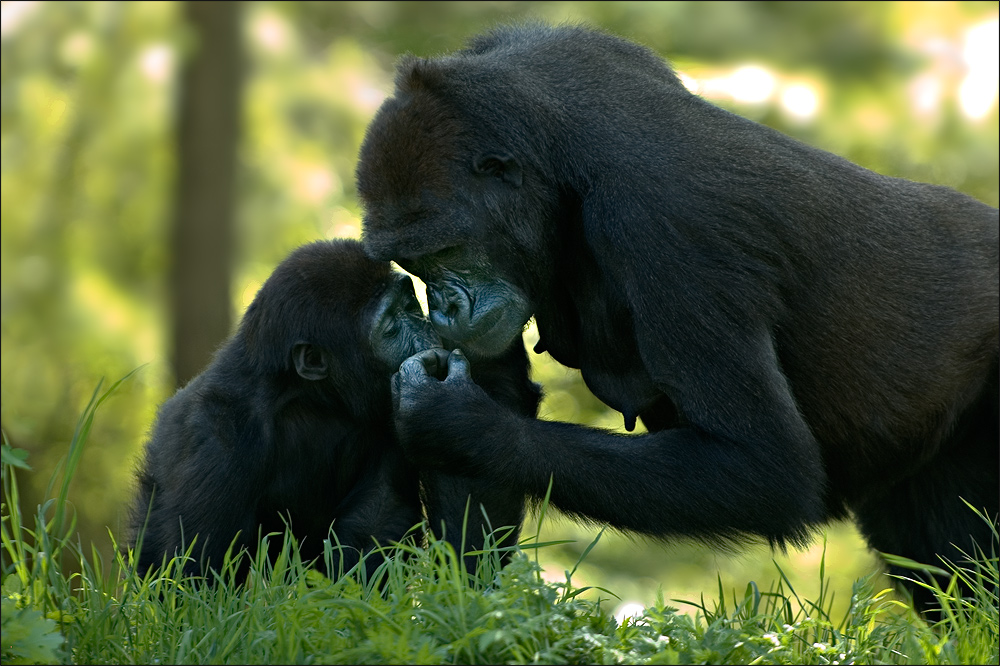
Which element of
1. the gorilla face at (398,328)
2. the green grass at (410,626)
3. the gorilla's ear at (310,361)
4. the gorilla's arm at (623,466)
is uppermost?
the gorilla face at (398,328)

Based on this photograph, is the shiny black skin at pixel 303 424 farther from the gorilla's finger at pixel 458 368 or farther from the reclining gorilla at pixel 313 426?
the gorilla's finger at pixel 458 368

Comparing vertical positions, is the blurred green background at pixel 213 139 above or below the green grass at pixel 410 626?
above

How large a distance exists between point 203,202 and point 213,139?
0.53 m

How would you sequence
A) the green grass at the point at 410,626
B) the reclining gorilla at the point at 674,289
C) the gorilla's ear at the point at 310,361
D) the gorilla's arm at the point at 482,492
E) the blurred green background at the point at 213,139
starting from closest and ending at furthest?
1. the green grass at the point at 410,626
2. the reclining gorilla at the point at 674,289
3. the gorilla's arm at the point at 482,492
4. the gorilla's ear at the point at 310,361
5. the blurred green background at the point at 213,139

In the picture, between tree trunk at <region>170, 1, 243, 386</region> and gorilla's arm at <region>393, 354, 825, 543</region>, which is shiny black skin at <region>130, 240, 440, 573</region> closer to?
gorilla's arm at <region>393, 354, 825, 543</region>

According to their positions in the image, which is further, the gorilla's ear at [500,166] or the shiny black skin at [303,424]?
the shiny black skin at [303,424]

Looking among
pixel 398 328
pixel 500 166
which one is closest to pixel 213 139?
pixel 398 328

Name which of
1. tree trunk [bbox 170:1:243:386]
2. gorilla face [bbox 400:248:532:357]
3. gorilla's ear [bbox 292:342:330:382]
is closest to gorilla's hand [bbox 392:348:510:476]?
gorilla face [bbox 400:248:532:357]

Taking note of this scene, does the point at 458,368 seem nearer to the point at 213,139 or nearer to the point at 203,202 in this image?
the point at 203,202

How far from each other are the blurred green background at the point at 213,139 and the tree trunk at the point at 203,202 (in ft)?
0.09

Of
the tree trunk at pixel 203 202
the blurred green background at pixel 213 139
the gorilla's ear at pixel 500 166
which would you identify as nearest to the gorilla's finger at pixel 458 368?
the gorilla's ear at pixel 500 166

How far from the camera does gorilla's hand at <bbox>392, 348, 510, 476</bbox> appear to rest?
10.7 ft

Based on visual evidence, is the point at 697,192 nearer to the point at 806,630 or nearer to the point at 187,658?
the point at 806,630

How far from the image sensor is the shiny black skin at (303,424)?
12.1 feet
